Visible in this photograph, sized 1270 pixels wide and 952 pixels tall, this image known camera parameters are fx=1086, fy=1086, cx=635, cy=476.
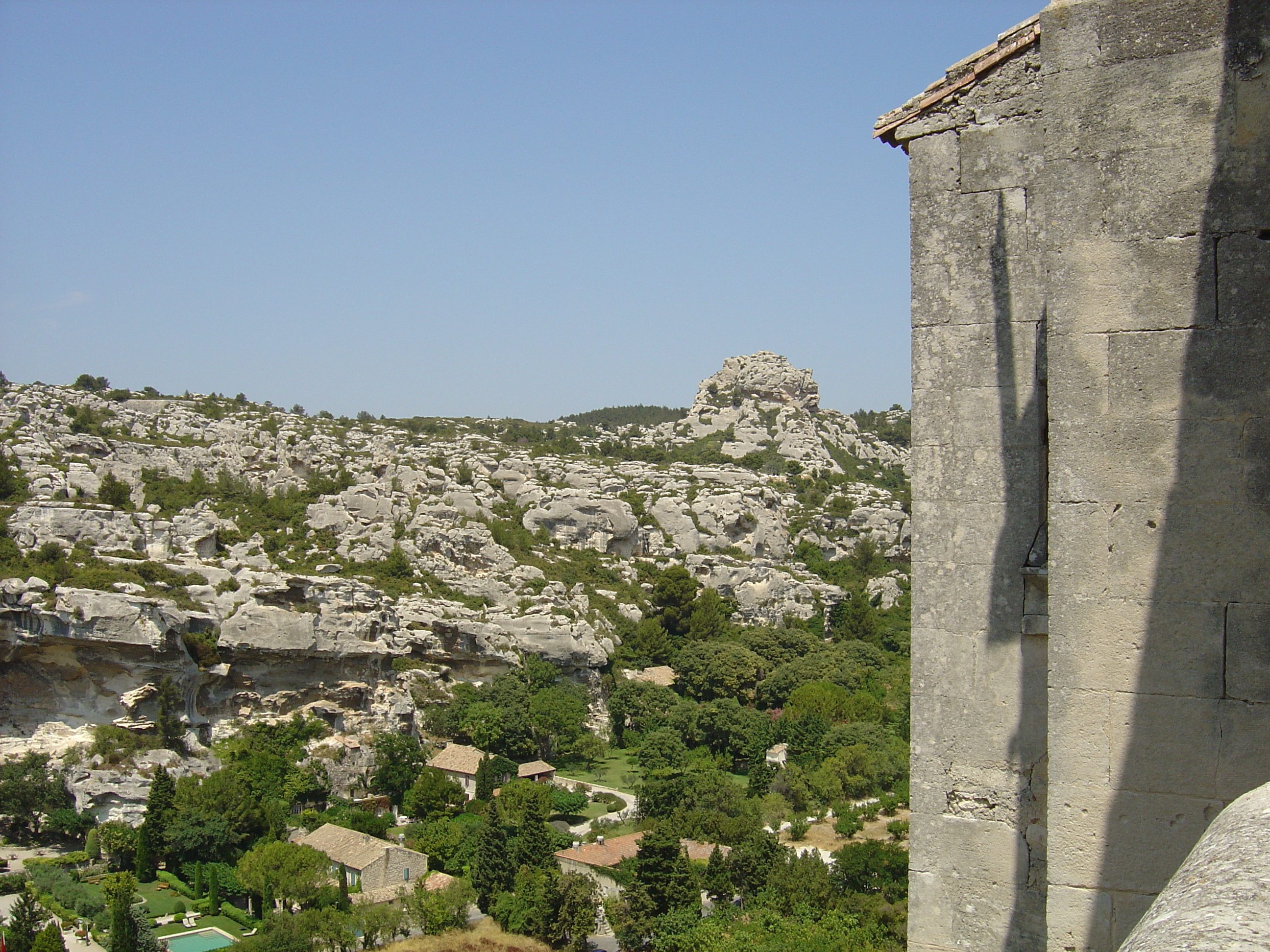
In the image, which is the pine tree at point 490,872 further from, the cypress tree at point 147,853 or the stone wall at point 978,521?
the stone wall at point 978,521

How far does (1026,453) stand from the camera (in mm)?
4469

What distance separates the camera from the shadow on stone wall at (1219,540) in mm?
3203

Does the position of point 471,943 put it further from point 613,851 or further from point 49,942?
point 49,942

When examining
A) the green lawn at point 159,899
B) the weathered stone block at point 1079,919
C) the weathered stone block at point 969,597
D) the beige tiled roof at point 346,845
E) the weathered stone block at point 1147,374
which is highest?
the weathered stone block at point 1147,374

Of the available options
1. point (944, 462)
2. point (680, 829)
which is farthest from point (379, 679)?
point (944, 462)

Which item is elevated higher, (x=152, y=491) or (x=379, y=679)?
(x=152, y=491)

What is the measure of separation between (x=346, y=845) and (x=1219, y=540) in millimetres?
33191

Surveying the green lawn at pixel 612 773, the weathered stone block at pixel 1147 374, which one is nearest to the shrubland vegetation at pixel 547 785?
the green lawn at pixel 612 773

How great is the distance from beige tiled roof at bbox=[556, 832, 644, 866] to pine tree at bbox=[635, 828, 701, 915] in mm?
4111

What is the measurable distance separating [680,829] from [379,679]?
705 inches

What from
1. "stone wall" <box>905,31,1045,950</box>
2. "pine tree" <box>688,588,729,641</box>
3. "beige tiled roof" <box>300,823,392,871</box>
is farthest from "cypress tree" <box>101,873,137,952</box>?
"pine tree" <box>688,588,729,641</box>

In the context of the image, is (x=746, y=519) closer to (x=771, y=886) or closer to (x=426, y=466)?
(x=426, y=466)

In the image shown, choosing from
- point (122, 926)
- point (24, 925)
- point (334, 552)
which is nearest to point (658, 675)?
point (334, 552)

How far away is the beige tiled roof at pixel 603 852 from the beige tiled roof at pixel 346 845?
17.8 feet
